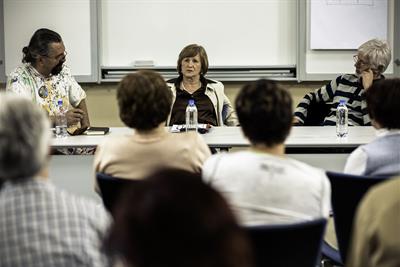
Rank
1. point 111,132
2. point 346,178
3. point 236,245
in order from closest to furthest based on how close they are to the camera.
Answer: point 236,245
point 346,178
point 111,132

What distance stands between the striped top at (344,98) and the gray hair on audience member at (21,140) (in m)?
3.50

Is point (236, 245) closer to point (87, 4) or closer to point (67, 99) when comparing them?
point (67, 99)

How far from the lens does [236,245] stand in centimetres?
97

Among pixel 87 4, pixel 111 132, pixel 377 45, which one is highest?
pixel 87 4

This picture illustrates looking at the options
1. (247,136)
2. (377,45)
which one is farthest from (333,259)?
(377,45)

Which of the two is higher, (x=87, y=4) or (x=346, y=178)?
(x=87, y=4)

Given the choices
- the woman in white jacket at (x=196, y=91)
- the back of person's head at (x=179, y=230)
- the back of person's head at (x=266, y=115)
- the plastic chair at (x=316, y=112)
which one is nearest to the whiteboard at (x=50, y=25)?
the woman in white jacket at (x=196, y=91)

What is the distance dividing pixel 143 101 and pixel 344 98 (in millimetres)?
2614

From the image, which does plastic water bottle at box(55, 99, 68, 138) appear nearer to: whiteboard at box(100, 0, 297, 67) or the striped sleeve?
whiteboard at box(100, 0, 297, 67)

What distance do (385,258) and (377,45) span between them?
3.67m

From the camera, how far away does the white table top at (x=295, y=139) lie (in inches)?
147

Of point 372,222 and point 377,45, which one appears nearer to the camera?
point 372,222

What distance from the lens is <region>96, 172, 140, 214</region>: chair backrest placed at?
2.35 m

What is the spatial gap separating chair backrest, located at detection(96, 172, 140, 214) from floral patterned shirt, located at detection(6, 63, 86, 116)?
7.29 ft
